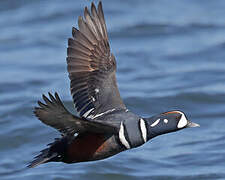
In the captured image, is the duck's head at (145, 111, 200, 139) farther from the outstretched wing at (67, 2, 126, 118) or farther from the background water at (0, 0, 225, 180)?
the background water at (0, 0, 225, 180)

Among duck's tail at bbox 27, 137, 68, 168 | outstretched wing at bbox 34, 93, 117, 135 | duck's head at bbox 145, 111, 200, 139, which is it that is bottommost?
duck's tail at bbox 27, 137, 68, 168

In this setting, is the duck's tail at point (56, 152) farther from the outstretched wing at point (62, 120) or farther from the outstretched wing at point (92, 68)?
the outstretched wing at point (92, 68)

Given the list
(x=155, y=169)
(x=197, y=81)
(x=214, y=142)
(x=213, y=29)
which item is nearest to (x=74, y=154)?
(x=155, y=169)

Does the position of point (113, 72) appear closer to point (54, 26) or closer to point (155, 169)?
point (155, 169)

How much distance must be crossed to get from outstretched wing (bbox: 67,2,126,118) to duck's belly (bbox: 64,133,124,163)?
65 cm

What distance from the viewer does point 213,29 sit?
1490cm

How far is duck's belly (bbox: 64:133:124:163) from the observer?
768 centimetres

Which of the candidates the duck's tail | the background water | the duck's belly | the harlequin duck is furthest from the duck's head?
the background water

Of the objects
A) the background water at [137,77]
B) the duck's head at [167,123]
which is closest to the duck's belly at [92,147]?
the duck's head at [167,123]

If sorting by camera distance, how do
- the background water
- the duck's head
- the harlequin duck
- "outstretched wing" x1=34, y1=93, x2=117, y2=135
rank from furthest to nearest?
1. the background water
2. the duck's head
3. the harlequin duck
4. "outstretched wing" x1=34, y1=93, x2=117, y2=135

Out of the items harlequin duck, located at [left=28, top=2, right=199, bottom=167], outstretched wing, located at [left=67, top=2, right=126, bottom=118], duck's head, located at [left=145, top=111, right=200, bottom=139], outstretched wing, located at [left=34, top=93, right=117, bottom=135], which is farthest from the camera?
outstretched wing, located at [left=67, top=2, right=126, bottom=118]

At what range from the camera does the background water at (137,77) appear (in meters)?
10.4

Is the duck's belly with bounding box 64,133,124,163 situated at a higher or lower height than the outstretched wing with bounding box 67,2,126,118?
lower

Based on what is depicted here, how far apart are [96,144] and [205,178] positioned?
106 inches
